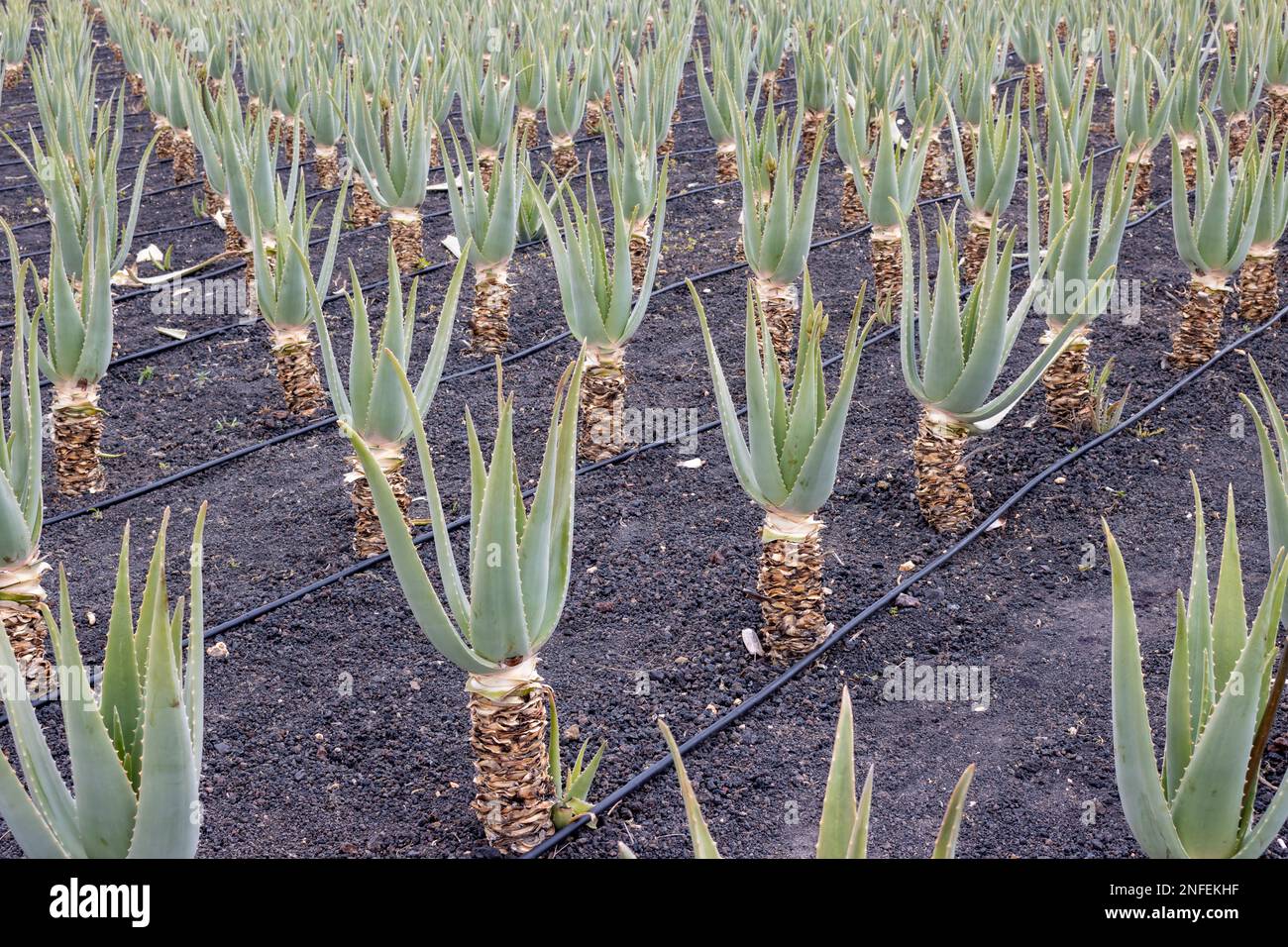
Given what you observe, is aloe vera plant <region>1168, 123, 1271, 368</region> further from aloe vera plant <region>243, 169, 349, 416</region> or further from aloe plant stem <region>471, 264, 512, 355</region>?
aloe vera plant <region>243, 169, 349, 416</region>

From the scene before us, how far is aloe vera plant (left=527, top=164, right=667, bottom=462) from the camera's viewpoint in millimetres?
3211

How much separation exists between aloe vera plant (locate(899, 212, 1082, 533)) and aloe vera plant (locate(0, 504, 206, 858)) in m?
1.93

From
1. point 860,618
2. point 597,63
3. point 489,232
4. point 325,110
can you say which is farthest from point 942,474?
point 325,110

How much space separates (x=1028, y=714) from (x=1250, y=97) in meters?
4.87

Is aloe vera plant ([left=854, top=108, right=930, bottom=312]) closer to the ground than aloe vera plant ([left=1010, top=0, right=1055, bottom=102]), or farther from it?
closer to the ground

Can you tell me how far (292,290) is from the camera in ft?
11.5

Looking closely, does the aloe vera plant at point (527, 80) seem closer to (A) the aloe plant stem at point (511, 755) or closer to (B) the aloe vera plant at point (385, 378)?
(B) the aloe vera plant at point (385, 378)

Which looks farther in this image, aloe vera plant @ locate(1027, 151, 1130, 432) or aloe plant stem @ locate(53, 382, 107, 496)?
aloe plant stem @ locate(53, 382, 107, 496)

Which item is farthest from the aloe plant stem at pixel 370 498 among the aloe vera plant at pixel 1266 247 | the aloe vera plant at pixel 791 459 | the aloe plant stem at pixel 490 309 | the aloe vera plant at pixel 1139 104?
the aloe vera plant at pixel 1139 104

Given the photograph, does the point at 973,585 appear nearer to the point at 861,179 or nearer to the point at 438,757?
the point at 438,757

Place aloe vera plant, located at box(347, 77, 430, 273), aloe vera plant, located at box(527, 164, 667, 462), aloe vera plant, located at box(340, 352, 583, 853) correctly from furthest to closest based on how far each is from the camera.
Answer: aloe vera plant, located at box(347, 77, 430, 273) → aloe vera plant, located at box(527, 164, 667, 462) → aloe vera plant, located at box(340, 352, 583, 853)

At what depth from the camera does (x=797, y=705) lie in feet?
8.61

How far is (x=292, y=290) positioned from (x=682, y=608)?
1.54 metres

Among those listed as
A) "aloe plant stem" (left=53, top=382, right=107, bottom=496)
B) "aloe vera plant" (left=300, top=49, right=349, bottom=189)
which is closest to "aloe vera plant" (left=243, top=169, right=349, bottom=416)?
"aloe plant stem" (left=53, top=382, right=107, bottom=496)
